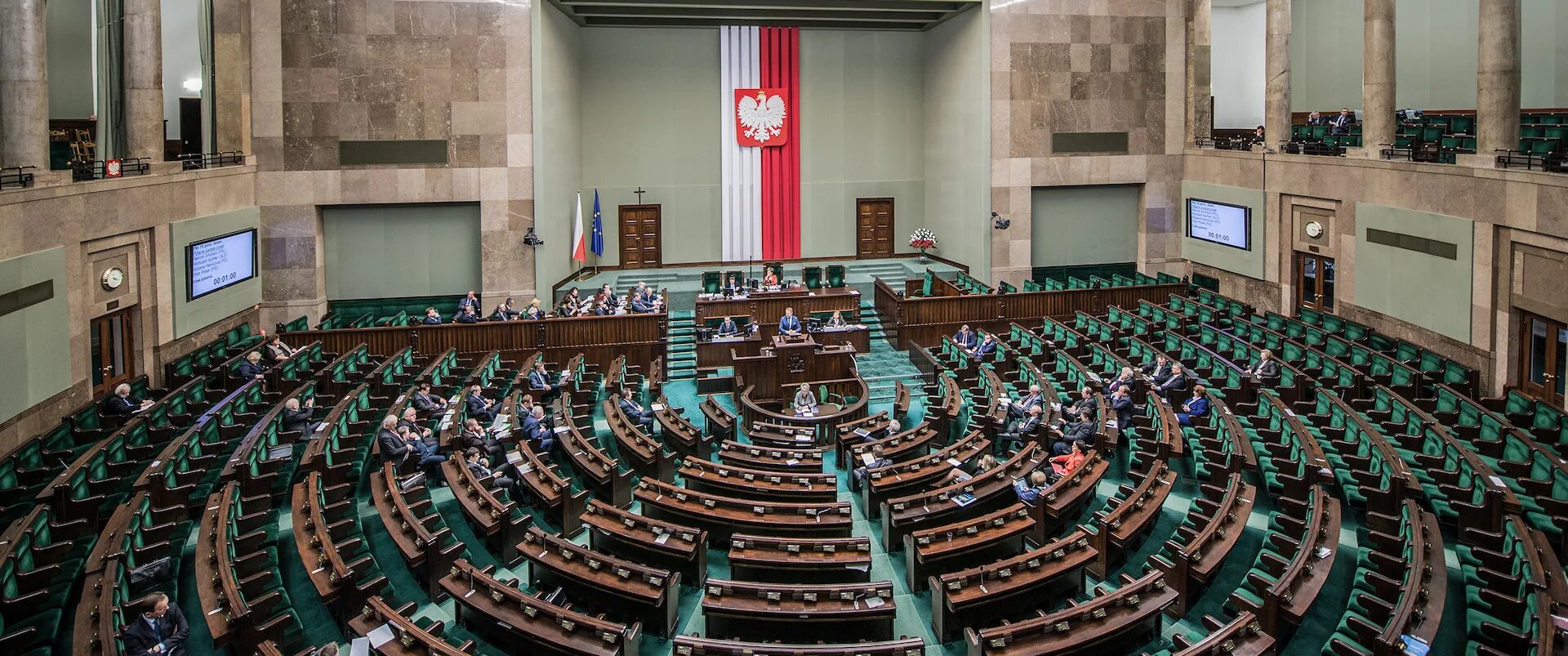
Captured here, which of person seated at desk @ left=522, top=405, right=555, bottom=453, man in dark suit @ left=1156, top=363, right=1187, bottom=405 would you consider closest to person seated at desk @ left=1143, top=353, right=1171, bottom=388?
man in dark suit @ left=1156, top=363, right=1187, bottom=405

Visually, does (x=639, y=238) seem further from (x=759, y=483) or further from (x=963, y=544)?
(x=963, y=544)

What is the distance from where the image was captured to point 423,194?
66.1 feet

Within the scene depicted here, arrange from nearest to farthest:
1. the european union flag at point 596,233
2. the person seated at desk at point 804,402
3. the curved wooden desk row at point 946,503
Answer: the curved wooden desk row at point 946,503, the person seated at desk at point 804,402, the european union flag at point 596,233

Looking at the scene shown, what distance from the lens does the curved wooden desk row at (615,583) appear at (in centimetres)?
819

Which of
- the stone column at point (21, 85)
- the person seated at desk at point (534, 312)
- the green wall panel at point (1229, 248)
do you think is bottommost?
the person seated at desk at point (534, 312)

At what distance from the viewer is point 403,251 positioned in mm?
20828

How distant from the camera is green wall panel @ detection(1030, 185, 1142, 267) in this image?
23.3m

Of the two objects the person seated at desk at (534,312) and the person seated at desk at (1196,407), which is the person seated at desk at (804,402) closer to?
the person seated at desk at (1196,407)

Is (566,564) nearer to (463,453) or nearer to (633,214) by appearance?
(463,453)

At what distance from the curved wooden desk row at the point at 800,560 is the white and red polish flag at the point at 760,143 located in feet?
53.9

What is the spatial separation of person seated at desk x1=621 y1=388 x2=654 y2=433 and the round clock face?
711 cm

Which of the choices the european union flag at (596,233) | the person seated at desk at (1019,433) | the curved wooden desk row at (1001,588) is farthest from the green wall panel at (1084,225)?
the curved wooden desk row at (1001,588)

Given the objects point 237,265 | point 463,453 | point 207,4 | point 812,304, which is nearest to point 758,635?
point 463,453

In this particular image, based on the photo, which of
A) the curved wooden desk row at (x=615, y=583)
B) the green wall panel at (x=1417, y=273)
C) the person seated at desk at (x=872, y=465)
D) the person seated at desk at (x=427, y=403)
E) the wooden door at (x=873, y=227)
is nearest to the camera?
the curved wooden desk row at (x=615, y=583)
